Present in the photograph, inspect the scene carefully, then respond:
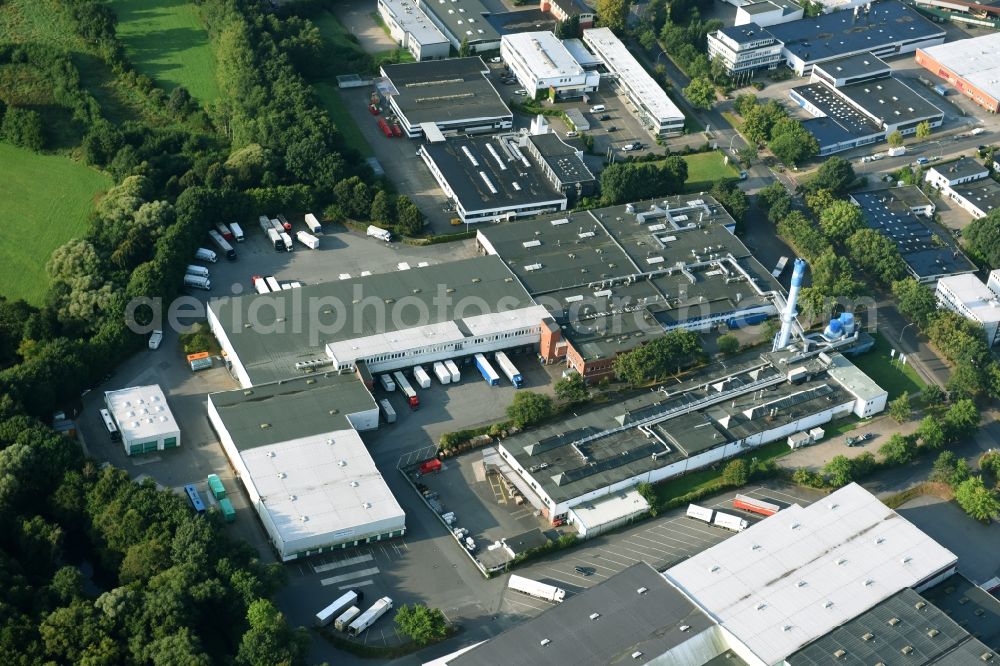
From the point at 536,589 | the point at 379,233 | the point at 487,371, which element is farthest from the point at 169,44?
the point at 536,589

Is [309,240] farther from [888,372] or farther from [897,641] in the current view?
[897,641]

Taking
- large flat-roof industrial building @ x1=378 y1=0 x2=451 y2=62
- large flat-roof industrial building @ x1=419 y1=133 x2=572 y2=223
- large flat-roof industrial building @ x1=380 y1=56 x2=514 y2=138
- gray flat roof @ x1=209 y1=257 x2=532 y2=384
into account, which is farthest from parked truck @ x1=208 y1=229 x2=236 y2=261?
large flat-roof industrial building @ x1=378 y1=0 x2=451 y2=62

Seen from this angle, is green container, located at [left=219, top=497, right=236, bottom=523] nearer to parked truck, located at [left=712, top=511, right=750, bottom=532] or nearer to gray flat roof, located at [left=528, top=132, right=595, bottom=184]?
parked truck, located at [left=712, top=511, right=750, bottom=532]

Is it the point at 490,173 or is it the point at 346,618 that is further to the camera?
the point at 490,173

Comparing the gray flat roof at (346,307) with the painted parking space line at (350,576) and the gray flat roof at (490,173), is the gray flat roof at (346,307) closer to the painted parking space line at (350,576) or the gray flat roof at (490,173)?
the gray flat roof at (490,173)

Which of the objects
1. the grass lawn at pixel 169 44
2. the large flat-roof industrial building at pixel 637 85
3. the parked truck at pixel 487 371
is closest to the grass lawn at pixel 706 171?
the large flat-roof industrial building at pixel 637 85

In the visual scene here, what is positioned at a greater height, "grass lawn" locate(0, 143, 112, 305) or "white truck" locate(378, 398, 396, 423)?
"grass lawn" locate(0, 143, 112, 305)
